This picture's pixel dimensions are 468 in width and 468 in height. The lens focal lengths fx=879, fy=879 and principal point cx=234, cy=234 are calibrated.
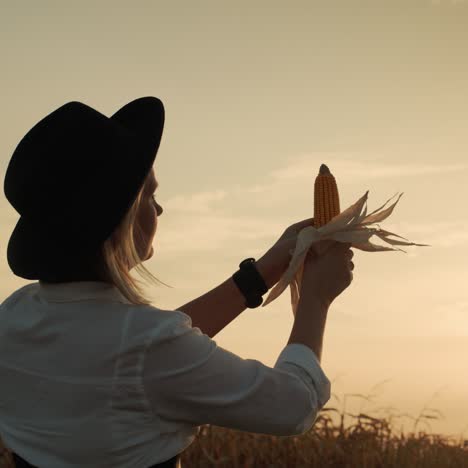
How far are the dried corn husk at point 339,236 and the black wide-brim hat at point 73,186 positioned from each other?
1.99 feet

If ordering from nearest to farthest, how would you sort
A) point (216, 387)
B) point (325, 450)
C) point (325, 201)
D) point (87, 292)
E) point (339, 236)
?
point (216, 387)
point (87, 292)
point (339, 236)
point (325, 201)
point (325, 450)

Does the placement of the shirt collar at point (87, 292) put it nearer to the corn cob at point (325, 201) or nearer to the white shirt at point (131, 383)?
the white shirt at point (131, 383)

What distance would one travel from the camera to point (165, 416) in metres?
2.28

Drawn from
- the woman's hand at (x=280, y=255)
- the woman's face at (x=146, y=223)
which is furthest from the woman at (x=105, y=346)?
the woman's hand at (x=280, y=255)

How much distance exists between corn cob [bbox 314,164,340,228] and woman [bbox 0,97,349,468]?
589 millimetres

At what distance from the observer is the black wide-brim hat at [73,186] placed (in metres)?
2.32

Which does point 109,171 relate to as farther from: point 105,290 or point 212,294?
point 212,294

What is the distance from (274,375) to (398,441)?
146 inches

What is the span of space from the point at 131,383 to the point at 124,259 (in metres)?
0.33

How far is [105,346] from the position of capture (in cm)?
227

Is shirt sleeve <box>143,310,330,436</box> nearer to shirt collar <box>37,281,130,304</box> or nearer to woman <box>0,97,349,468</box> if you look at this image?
woman <box>0,97,349,468</box>

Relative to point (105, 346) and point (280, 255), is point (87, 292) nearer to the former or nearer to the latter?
point (105, 346)

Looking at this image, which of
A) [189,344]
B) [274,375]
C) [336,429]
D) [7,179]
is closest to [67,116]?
[7,179]

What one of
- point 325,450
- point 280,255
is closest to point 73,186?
point 280,255
